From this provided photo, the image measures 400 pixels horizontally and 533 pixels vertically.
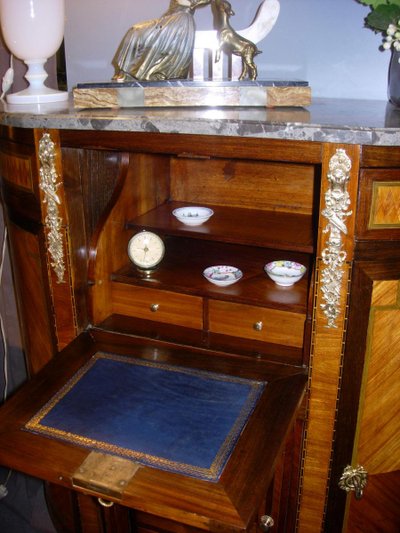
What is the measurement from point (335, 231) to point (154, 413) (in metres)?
0.49

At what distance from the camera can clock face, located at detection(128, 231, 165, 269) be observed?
4.76 ft

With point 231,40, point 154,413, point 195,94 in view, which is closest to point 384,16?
point 231,40

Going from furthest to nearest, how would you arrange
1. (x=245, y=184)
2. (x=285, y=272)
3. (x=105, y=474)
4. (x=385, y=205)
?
(x=245, y=184) → (x=285, y=272) → (x=385, y=205) → (x=105, y=474)

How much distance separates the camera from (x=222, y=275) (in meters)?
1.39

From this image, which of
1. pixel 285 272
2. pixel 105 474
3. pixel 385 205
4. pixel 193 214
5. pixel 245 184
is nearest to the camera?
pixel 105 474

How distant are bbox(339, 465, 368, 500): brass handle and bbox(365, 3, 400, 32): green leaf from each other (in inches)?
41.3

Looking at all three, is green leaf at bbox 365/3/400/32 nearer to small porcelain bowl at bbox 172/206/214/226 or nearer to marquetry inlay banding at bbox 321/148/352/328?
marquetry inlay banding at bbox 321/148/352/328

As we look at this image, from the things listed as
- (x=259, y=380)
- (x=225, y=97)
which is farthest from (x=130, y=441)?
(x=225, y=97)

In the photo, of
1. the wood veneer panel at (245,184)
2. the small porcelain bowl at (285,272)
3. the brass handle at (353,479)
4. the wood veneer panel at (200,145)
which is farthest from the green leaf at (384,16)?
the brass handle at (353,479)

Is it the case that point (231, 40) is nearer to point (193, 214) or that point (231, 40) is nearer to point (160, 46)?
point (160, 46)

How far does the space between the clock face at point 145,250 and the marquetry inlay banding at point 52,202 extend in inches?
7.6

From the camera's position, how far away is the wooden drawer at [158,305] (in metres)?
1.39

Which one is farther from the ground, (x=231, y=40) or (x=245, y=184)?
(x=231, y=40)

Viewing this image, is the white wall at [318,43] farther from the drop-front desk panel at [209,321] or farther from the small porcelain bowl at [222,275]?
the small porcelain bowl at [222,275]
